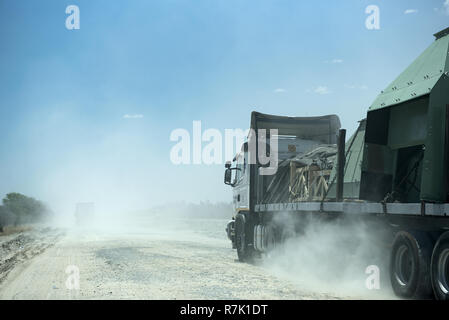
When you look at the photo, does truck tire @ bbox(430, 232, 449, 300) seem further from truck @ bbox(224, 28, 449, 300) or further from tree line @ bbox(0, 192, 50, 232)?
tree line @ bbox(0, 192, 50, 232)

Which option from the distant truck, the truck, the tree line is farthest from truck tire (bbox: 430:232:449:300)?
the tree line

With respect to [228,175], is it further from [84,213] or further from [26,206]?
[26,206]

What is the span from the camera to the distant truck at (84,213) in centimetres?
6794

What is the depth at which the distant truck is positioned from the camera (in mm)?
67938

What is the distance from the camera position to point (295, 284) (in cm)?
1099

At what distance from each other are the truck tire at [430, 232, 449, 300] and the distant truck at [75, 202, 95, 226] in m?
64.5

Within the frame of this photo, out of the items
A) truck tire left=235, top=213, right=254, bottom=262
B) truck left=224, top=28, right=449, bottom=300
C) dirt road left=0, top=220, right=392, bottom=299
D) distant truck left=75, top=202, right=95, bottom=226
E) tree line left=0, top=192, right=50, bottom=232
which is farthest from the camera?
tree line left=0, top=192, right=50, bottom=232

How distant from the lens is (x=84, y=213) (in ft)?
225

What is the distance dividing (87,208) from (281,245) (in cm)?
5762

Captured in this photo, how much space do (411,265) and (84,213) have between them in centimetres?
6489

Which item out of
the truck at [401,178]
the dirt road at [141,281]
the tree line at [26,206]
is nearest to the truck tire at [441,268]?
the truck at [401,178]

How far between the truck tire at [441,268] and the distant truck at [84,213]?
64.5 metres

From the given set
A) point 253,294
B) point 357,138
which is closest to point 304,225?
point 357,138

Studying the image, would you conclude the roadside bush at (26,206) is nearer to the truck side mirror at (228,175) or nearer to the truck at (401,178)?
the truck side mirror at (228,175)
